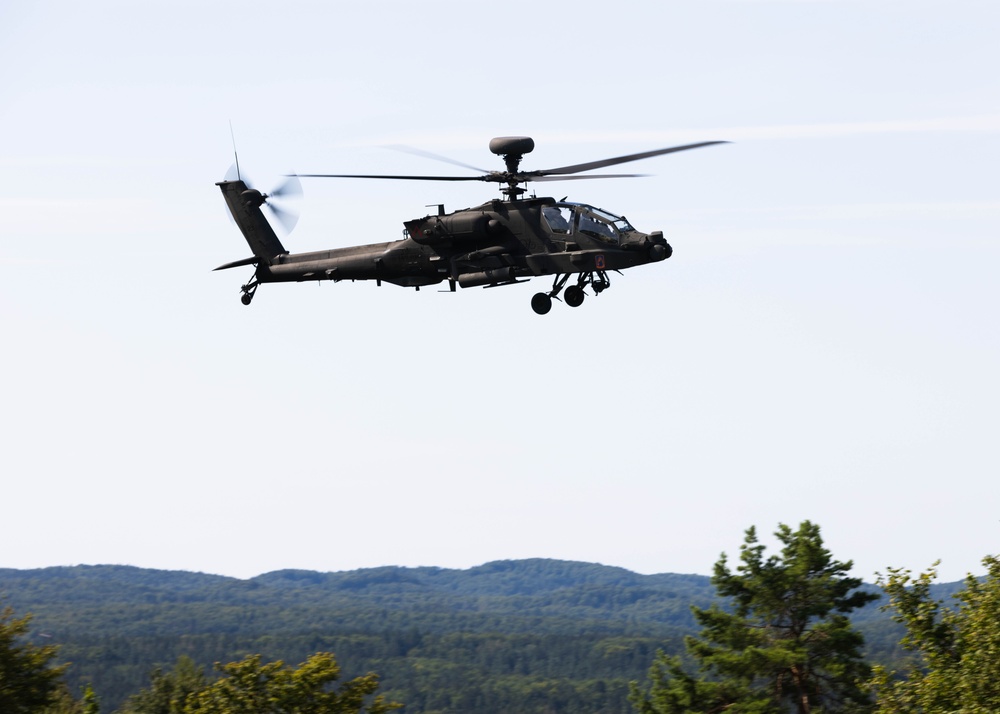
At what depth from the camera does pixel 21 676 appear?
56.6 m

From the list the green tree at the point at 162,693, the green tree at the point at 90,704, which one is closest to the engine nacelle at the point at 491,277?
the green tree at the point at 90,704

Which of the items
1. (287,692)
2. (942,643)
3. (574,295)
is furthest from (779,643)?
(574,295)

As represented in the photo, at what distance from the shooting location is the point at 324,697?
5081cm

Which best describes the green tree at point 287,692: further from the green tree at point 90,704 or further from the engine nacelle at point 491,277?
the engine nacelle at point 491,277

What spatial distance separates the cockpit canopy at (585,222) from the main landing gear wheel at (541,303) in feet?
7.17

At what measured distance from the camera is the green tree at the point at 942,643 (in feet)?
164

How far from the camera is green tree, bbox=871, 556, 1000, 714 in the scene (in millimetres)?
50000

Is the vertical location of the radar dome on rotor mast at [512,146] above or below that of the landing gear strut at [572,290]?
above

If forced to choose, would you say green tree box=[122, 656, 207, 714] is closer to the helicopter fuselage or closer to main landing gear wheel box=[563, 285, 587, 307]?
the helicopter fuselage

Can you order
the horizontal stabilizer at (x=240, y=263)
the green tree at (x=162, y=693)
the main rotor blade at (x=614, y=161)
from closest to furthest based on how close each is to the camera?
1. the main rotor blade at (x=614, y=161)
2. the horizontal stabilizer at (x=240, y=263)
3. the green tree at (x=162, y=693)

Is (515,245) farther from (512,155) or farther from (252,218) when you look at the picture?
(252,218)

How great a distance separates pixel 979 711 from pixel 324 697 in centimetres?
2271

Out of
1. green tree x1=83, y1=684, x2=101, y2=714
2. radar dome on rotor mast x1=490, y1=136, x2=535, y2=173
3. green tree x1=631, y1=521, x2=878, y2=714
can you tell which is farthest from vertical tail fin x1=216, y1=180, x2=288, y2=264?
green tree x1=631, y1=521, x2=878, y2=714

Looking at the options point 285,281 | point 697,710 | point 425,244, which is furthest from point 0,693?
point 697,710
